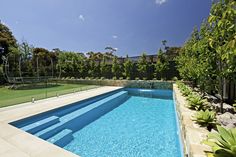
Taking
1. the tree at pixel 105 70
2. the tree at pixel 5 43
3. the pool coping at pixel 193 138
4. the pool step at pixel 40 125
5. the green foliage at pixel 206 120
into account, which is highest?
the tree at pixel 5 43

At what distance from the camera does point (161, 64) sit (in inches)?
619

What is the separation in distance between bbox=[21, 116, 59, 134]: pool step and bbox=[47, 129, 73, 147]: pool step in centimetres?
56

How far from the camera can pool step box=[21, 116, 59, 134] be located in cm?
453

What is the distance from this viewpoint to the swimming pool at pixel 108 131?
162 inches

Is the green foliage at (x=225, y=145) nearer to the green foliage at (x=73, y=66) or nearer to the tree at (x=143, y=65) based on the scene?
the tree at (x=143, y=65)

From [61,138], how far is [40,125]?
0.90 meters

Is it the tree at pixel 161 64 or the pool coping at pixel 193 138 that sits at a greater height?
the tree at pixel 161 64

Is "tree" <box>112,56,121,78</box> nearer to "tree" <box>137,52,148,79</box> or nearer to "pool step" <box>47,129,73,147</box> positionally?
"tree" <box>137,52,148,79</box>

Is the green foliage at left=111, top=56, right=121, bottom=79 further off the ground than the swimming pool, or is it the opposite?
the green foliage at left=111, top=56, right=121, bottom=79

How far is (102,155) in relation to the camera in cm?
387

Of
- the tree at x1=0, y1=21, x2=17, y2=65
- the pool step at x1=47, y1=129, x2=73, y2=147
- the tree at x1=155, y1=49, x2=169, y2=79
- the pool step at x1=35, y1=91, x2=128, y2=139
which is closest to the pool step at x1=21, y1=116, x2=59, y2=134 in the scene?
the pool step at x1=35, y1=91, x2=128, y2=139

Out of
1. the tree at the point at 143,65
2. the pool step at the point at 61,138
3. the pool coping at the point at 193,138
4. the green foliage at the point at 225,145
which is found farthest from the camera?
the tree at the point at 143,65

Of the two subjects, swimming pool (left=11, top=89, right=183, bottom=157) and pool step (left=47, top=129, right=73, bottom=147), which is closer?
swimming pool (left=11, top=89, right=183, bottom=157)

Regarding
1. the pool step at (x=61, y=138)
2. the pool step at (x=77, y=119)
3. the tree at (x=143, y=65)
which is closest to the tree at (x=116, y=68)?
the tree at (x=143, y=65)
